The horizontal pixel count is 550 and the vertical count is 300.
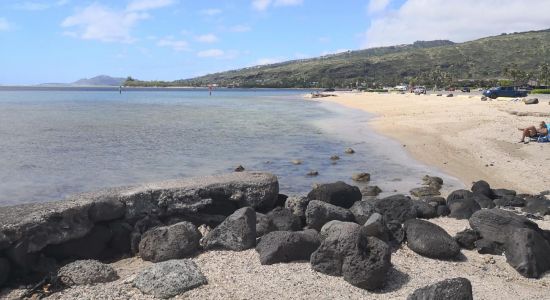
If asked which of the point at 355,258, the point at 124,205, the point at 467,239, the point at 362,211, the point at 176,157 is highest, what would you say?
the point at 124,205

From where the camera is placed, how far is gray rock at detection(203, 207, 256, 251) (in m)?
7.27

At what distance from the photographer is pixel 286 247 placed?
6.78 m

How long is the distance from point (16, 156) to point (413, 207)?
50.8 feet

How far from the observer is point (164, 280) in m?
5.90

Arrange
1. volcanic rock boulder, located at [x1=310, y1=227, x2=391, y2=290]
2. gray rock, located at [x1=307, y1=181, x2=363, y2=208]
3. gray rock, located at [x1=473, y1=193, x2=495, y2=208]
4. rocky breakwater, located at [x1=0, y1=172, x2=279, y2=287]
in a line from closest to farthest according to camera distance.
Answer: volcanic rock boulder, located at [x1=310, y1=227, x2=391, y2=290], rocky breakwater, located at [x1=0, y1=172, x2=279, y2=287], gray rock, located at [x1=307, y1=181, x2=363, y2=208], gray rock, located at [x1=473, y1=193, x2=495, y2=208]

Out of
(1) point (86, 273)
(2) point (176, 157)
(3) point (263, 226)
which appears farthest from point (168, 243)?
(2) point (176, 157)

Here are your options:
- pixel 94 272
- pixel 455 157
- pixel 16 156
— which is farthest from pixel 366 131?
pixel 94 272

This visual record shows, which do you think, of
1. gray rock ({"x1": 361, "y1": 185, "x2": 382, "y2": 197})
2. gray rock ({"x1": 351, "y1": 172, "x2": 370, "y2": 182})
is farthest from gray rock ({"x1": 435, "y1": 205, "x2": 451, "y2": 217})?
gray rock ({"x1": 351, "y1": 172, "x2": 370, "y2": 182})

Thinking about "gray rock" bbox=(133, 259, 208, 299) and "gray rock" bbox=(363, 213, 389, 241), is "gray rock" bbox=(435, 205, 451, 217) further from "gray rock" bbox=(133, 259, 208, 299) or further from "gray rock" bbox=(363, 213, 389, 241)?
"gray rock" bbox=(133, 259, 208, 299)

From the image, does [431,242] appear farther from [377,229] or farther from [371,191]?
[371,191]

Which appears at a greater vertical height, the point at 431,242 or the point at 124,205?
the point at 124,205

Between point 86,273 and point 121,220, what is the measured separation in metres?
1.54

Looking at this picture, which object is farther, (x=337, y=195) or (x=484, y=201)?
(x=484, y=201)

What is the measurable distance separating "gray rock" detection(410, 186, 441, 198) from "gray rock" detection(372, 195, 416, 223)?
298 cm
